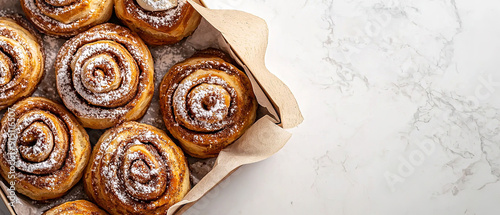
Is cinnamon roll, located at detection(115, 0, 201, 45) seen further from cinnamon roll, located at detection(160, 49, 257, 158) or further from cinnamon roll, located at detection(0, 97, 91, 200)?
cinnamon roll, located at detection(0, 97, 91, 200)

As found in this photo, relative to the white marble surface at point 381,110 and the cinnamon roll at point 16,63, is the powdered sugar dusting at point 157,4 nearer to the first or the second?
the white marble surface at point 381,110

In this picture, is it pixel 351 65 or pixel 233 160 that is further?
pixel 351 65

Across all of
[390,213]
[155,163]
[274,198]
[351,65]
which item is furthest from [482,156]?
[155,163]

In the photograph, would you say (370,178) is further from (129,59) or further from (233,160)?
(129,59)

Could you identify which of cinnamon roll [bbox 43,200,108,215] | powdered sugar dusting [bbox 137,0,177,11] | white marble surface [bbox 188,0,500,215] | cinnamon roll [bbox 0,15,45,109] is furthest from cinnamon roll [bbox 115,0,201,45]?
cinnamon roll [bbox 43,200,108,215]

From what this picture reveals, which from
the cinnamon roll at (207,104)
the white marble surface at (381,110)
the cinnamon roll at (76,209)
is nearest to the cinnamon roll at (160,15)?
the cinnamon roll at (207,104)

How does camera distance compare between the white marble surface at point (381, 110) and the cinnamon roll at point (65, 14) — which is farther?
the white marble surface at point (381, 110)

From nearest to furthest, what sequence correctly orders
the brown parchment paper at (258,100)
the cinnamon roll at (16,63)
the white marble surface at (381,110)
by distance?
the brown parchment paper at (258,100)
the cinnamon roll at (16,63)
the white marble surface at (381,110)
